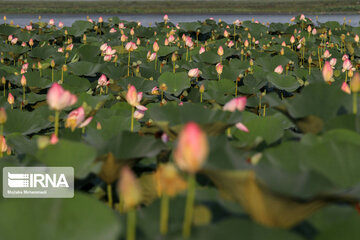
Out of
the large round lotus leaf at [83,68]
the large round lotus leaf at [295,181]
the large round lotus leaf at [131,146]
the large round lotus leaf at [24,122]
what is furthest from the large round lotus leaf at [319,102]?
the large round lotus leaf at [83,68]

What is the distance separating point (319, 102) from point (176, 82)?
1750 millimetres

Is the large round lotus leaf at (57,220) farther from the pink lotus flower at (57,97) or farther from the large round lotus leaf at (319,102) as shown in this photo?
the large round lotus leaf at (319,102)

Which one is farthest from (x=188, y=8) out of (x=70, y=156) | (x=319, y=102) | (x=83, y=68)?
(x=70, y=156)

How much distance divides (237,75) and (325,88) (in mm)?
1868

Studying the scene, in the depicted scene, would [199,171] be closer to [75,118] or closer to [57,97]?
[57,97]

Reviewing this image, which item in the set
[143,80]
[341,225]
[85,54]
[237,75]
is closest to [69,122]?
[341,225]

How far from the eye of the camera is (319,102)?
1.38 m

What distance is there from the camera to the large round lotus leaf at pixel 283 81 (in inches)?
118

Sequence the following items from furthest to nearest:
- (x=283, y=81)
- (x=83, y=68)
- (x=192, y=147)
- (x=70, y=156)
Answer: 1. (x=83, y=68)
2. (x=283, y=81)
3. (x=70, y=156)
4. (x=192, y=147)

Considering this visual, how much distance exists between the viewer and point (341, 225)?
0.66 metres

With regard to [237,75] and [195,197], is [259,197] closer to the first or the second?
[195,197]

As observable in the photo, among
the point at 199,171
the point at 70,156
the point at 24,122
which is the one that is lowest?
the point at 24,122

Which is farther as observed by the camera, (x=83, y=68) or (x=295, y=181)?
(x=83, y=68)

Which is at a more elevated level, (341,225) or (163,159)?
(341,225)
